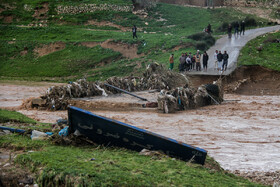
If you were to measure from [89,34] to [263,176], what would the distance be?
3756 cm

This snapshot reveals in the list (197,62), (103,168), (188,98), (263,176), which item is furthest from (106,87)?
(103,168)

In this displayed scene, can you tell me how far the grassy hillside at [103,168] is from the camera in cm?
591

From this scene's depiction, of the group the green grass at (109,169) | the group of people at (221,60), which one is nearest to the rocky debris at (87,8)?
the group of people at (221,60)

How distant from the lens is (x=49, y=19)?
5062cm

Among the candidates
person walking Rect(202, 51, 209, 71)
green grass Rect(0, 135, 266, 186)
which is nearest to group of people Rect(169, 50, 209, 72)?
person walking Rect(202, 51, 209, 71)

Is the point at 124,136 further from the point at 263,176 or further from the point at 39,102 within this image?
the point at 39,102

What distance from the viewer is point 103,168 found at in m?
6.23

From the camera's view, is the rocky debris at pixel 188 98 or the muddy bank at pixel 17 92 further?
the muddy bank at pixel 17 92

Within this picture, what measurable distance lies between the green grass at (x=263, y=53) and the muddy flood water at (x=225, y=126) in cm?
667

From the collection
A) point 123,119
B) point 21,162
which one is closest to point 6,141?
point 21,162

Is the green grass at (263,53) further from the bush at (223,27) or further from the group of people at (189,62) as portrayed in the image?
the bush at (223,27)

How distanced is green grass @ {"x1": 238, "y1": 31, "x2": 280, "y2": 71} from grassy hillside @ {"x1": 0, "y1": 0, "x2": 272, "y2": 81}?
411 cm

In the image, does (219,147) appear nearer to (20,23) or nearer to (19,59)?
(19,59)

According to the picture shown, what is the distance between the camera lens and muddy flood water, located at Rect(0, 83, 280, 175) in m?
9.19
